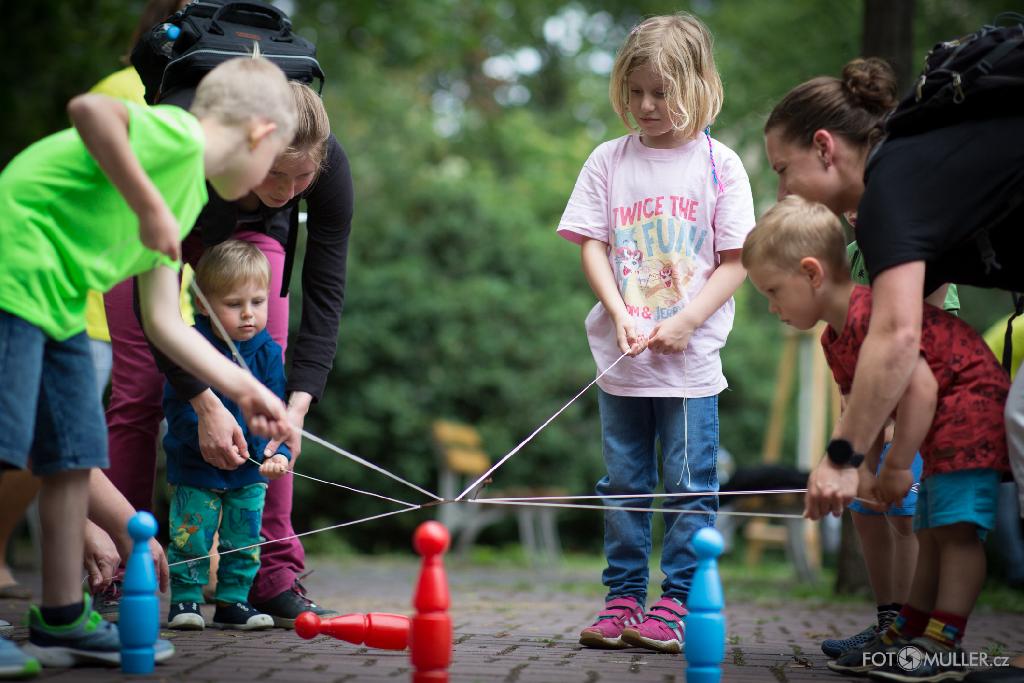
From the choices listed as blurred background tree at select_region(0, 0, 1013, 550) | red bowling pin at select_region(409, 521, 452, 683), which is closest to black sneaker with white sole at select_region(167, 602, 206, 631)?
red bowling pin at select_region(409, 521, 452, 683)

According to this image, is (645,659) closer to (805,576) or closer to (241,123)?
(241,123)

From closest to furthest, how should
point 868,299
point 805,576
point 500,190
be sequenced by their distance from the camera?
point 868,299, point 805,576, point 500,190

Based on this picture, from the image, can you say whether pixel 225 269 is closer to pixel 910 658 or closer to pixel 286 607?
pixel 286 607

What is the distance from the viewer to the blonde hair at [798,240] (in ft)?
10.6

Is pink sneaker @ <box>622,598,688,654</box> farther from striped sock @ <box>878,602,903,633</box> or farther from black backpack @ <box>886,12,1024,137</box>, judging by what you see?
black backpack @ <box>886,12,1024,137</box>

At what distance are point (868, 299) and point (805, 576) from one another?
6.66 metres

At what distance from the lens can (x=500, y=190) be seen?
50.6ft

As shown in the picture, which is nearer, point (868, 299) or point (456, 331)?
point (868, 299)

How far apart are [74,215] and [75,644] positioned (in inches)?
45.6

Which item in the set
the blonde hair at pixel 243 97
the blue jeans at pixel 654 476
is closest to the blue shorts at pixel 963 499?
the blue jeans at pixel 654 476

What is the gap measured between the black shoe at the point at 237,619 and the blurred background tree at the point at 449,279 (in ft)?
22.6

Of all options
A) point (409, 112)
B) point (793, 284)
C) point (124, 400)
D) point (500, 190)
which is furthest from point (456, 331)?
point (793, 284)

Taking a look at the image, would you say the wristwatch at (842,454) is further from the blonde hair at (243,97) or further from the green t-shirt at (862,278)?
the blonde hair at (243,97)

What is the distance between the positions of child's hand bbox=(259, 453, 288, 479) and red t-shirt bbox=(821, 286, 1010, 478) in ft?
6.27
